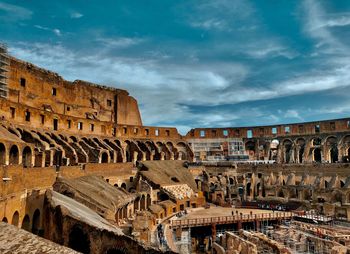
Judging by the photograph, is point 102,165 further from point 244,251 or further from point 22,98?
point 244,251

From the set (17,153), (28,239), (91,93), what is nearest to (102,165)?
(17,153)

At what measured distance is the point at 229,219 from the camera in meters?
33.3

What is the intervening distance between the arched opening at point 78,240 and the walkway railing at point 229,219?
16948mm

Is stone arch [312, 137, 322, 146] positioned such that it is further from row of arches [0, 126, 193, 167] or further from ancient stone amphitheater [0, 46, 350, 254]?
row of arches [0, 126, 193, 167]

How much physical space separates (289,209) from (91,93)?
33.5m

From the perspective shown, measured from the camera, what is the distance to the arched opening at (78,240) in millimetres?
14281

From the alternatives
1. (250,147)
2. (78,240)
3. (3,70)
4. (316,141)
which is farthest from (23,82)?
(316,141)

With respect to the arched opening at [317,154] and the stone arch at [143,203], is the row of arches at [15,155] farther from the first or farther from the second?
the arched opening at [317,154]

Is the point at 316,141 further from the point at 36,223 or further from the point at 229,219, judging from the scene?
the point at 36,223

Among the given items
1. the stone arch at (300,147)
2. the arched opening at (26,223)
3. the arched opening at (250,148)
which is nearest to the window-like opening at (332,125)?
the stone arch at (300,147)

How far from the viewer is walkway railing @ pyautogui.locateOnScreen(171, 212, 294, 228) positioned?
3123 cm

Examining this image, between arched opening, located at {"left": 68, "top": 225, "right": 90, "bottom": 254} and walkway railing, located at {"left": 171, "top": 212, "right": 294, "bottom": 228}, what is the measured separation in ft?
55.6

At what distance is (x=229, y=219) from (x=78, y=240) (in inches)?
846

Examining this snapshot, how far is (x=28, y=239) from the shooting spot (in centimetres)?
743
